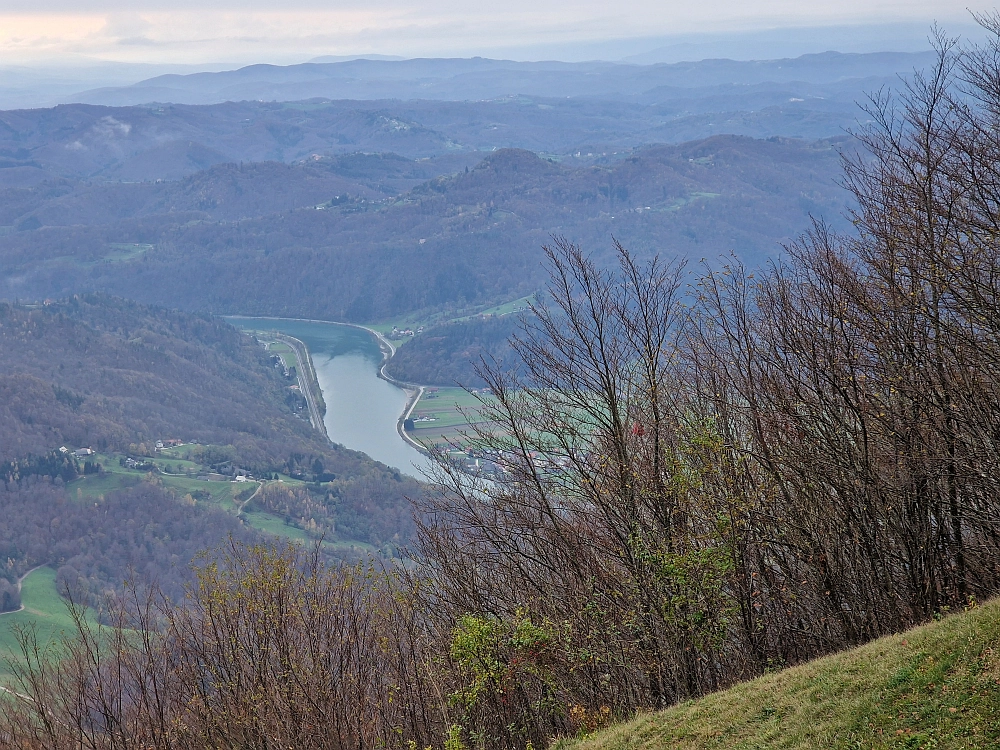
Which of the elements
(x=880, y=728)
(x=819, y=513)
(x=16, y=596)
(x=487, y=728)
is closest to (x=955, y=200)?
(x=819, y=513)

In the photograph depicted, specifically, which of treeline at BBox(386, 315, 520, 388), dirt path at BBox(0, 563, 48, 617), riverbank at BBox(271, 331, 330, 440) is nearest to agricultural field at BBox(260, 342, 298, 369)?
riverbank at BBox(271, 331, 330, 440)

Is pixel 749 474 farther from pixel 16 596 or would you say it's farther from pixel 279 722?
pixel 16 596

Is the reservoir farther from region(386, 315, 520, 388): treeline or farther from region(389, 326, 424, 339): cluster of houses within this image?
region(386, 315, 520, 388): treeline

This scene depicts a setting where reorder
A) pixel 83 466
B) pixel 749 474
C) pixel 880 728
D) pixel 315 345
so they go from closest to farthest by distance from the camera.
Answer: pixel 880 728, pixel 749 474, pixel 83 466, pixel 315 345

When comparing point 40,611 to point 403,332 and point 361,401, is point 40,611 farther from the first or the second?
point 403,332

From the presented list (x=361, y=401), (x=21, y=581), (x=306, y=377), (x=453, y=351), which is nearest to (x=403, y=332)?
(x=453, y=351)

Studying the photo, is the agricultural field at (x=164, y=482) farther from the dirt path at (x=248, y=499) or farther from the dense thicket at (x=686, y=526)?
the dense thicket at (x=686, y=526)
